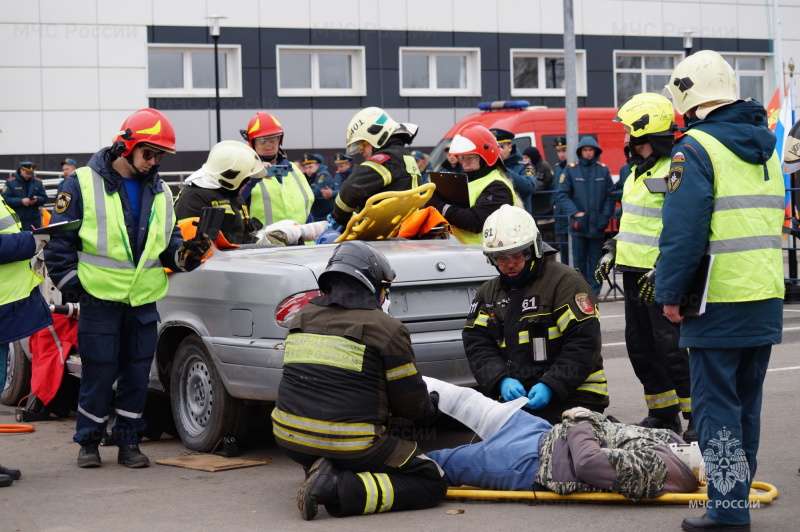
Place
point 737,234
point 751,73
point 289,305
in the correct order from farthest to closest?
point 751,73
point 289,305
point 737,234

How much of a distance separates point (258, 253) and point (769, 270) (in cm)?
333

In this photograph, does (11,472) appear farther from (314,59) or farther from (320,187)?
(314,59)

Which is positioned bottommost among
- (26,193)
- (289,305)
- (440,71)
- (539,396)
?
(539,396)

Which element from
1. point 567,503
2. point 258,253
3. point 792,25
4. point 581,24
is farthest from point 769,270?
point 792,25

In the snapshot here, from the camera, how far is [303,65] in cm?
2612

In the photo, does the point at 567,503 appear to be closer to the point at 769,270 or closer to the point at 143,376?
the point at 769,270

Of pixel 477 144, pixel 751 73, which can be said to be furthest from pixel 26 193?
pixel 751 73

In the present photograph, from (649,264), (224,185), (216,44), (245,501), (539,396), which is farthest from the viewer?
(216,44)

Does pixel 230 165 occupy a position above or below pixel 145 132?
below

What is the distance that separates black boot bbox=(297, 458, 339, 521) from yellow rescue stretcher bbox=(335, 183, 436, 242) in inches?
96.3

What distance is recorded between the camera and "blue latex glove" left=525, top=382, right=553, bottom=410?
599cm

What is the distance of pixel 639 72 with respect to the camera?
29.5 metres

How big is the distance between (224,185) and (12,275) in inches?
68.1

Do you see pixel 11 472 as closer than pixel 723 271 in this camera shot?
No
